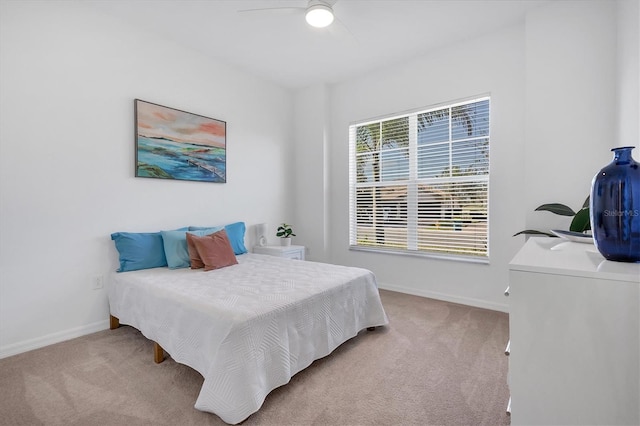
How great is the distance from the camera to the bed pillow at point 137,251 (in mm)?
2684

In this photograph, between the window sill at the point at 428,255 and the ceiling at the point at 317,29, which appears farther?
the window sill at the point at 428,255

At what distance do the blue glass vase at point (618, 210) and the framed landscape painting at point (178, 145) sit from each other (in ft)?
11.0

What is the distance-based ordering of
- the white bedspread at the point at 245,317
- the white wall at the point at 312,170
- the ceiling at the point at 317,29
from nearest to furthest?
1. the white bedspread at the point at 245,317
2. the ceiling at the point at 317,29
3. the white wall at the point at 312,170

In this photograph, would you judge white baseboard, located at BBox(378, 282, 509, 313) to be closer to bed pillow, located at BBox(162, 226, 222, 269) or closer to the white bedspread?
the white bedspread

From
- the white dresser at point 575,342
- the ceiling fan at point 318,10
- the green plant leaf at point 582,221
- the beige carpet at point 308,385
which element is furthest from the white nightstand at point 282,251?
the white dresser at point 575,342

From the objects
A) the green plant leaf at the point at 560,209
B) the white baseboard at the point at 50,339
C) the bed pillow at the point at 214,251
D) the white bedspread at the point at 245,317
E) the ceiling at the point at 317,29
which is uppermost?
the ceiling at the point at 317,29

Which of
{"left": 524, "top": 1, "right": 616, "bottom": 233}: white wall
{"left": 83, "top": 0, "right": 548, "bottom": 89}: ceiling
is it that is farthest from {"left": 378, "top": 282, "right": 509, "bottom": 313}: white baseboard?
{"left": 83, "top": 0, "right": 548, "bottom": 89}: ceiling

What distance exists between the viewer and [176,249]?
285 cm

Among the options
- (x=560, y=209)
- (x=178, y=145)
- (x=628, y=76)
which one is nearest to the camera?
(x=628, y=76)

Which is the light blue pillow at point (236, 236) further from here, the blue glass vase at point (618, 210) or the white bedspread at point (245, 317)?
the blue glass vase at point (618, 210)

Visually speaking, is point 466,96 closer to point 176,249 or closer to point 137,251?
point 176,249

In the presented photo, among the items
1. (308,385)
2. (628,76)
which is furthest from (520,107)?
(308,385)

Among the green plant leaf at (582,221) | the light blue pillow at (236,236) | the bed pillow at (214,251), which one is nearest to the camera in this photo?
the green plant leaf at (582,221)

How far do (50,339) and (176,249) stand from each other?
1.14 meters
